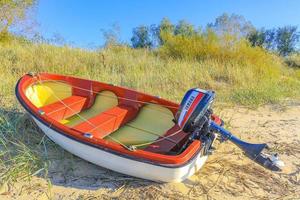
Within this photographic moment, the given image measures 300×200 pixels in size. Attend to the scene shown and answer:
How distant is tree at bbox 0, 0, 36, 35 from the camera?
1133cm

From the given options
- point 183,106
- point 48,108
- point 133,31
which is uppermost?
point 183,106

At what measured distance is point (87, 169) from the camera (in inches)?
133

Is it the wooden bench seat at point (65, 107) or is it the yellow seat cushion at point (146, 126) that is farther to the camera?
the wooden bench seat at point (65, 107)

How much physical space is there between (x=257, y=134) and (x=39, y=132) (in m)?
2.85

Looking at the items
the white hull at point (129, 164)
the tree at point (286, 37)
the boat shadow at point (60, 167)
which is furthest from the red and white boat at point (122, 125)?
the tree at point (286, 37)

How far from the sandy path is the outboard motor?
32cm

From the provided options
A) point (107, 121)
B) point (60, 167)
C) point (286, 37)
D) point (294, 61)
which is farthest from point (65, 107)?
point (286, 37)

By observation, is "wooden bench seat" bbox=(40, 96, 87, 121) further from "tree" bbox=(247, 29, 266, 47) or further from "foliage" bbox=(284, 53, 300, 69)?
"foliage" bbox=(284, 53, 300, 69)

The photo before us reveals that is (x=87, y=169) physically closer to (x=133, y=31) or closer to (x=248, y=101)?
(x=248, y=101)

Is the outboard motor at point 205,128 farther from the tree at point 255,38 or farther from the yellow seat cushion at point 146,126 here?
the tree at point 255,38

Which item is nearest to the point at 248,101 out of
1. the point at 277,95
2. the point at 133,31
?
the point at 277,95

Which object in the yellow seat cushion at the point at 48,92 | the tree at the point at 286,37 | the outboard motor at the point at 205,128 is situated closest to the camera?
the outboard motor at the point at 205,128

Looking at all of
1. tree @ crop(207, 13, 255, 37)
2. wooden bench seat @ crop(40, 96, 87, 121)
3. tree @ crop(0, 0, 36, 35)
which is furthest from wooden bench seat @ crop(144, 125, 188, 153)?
tree @ crop(0, 0, 36, 35)

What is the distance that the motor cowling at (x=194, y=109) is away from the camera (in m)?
3.14
